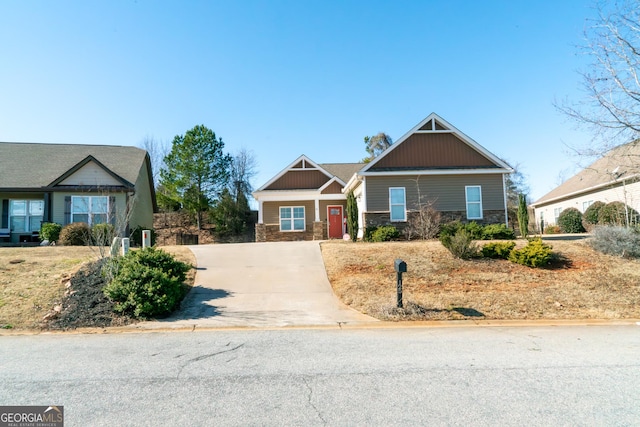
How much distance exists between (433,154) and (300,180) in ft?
31.0

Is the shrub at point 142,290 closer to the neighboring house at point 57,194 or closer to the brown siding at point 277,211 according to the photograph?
the neighboring house at point 57,194

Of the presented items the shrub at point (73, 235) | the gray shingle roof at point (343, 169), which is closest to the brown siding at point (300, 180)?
the gray shingle roof at point (343, 169)

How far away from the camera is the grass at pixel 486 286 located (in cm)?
916

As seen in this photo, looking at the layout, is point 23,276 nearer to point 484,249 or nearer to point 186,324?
point 186,324

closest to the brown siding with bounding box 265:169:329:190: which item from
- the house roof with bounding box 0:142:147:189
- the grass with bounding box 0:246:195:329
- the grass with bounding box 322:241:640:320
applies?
the house roof with bounding box 0:142:147:189

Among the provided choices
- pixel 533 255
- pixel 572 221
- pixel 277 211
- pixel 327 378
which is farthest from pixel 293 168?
pixel 327 378

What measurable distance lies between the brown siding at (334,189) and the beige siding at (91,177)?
11.9m

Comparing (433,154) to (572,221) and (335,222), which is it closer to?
(335,222)

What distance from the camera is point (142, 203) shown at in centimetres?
2497

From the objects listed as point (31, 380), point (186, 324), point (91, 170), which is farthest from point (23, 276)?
point (91, 170)

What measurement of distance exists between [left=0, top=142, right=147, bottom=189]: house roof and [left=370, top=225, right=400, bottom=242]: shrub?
13646 millimetres

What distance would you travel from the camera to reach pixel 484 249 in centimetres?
1301

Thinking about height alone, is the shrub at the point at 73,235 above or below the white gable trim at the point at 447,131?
below

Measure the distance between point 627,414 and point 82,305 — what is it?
9567mm
